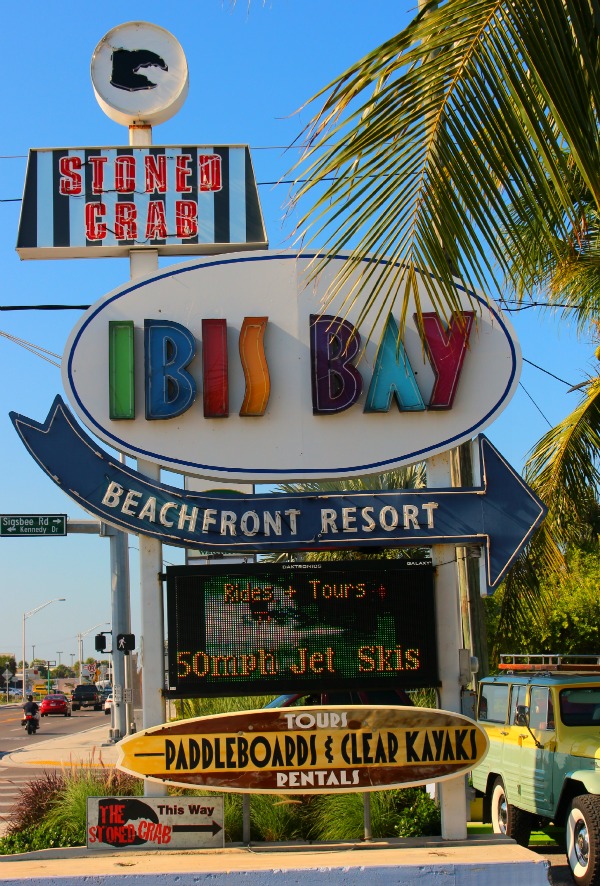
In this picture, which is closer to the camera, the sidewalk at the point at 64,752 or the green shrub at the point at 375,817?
the green shrub at the point at 375,817

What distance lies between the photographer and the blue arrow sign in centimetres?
927

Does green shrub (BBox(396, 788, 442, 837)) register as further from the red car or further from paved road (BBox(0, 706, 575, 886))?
the red car

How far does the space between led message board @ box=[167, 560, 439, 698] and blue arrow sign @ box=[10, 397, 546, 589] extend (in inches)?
14.1

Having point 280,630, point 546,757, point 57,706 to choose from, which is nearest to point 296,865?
point 280,630

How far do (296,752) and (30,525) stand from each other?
18.2m

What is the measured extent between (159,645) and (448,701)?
2.59 metres

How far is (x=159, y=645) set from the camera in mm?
9234

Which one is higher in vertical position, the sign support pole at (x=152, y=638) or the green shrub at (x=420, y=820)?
the sign support pole at (x=152, y=638)

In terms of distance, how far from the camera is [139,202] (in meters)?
10.6

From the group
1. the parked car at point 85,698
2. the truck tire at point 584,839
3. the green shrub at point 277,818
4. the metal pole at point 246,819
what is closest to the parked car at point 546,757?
the truck tire at point 584,839

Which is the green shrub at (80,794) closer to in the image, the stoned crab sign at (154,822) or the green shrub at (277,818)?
the stoned crab sign at (154,822)

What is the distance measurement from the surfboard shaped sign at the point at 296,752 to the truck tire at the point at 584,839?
112 cm

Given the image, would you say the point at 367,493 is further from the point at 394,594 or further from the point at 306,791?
the point at 306,791

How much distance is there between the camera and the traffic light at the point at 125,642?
23906mm
